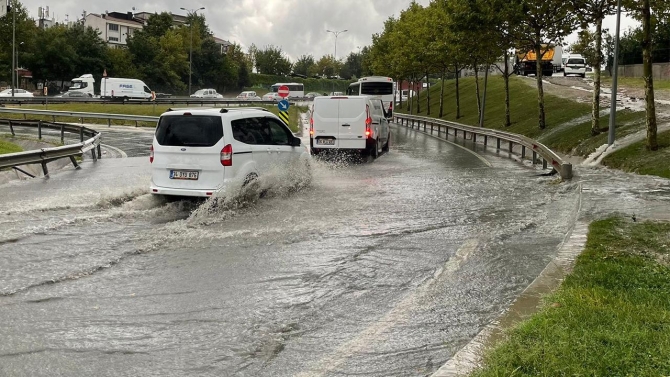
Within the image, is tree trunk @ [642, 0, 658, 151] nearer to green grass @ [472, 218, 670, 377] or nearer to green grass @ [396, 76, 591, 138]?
green grass @ [396, 76, 591, 138]

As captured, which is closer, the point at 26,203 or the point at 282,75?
the point at 26,203

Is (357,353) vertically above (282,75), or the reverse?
(282,75)

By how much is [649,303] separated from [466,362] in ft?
6.81

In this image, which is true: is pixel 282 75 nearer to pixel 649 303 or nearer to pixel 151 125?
pixel 151 125

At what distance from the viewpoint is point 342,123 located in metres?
21.1

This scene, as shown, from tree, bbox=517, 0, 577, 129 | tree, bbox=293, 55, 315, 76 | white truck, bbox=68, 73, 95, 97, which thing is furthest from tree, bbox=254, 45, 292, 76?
tree, bbox=517, 0, 577, 129

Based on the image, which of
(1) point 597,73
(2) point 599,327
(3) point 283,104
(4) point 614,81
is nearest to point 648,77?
(4) point 614,81

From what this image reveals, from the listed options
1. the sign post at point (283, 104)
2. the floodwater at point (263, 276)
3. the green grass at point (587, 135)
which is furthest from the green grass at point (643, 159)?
the sign post at point (283, 104)

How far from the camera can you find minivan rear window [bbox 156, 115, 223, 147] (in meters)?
11.9

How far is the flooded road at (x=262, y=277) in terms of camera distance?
17.4 feet

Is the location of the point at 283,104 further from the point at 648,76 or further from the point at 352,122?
the point at 648,76

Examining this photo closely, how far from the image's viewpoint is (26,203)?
1199 centimetres

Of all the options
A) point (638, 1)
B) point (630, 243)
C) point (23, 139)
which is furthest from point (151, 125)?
point (630, 243)

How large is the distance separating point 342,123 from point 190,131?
956 cm
